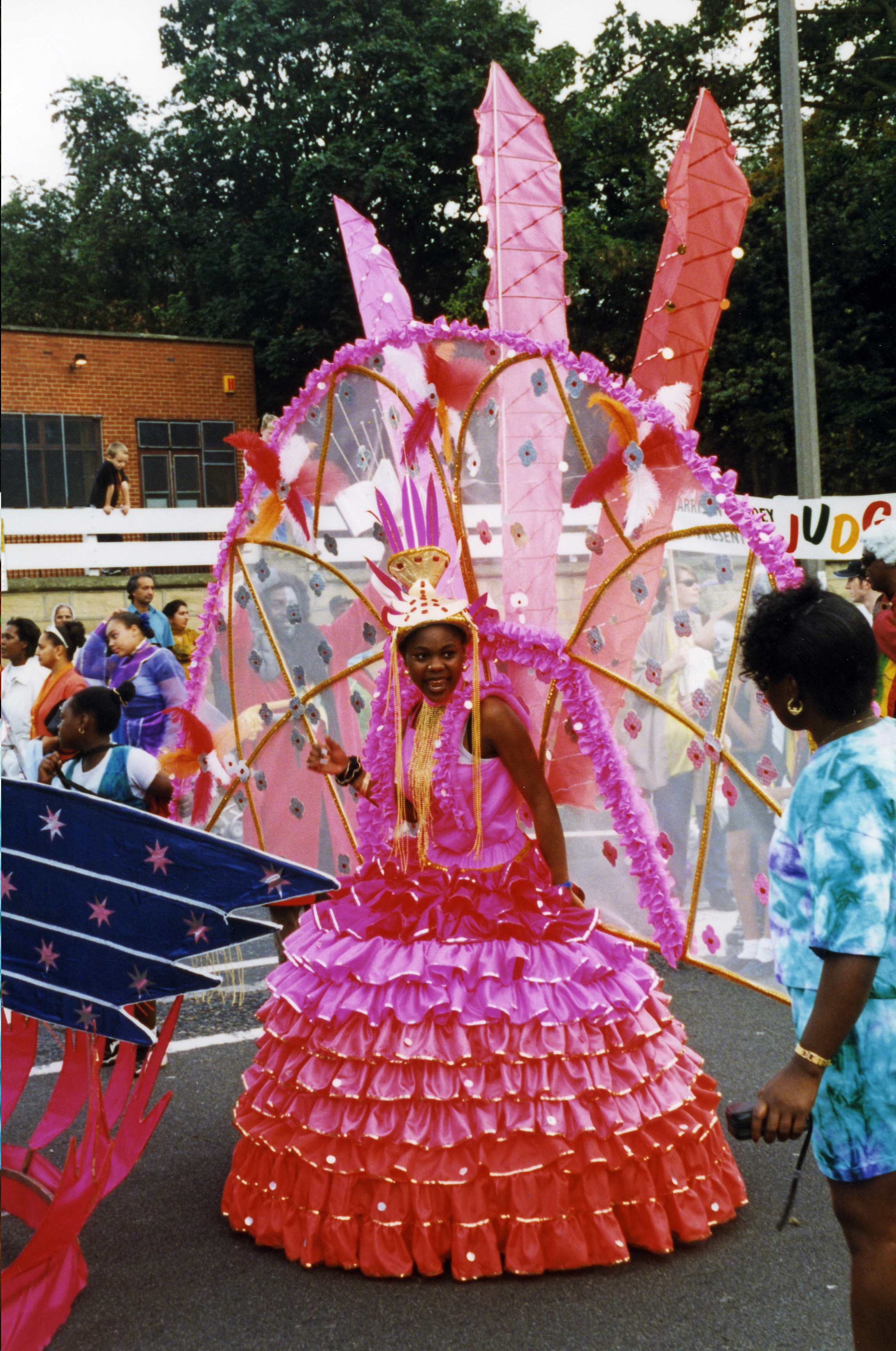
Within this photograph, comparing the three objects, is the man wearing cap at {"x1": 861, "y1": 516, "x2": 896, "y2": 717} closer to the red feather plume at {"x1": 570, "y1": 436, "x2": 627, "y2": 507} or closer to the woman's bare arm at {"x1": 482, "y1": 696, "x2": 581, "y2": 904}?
the red feather plume at {"x1": 570, "y1": 436, "x2": 627, "y2": 507}

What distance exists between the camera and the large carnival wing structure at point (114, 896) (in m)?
2.66

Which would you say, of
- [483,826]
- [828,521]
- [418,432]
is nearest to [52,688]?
[418,432]

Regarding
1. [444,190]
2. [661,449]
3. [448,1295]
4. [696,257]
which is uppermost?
[444,190]

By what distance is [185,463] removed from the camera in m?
24.0

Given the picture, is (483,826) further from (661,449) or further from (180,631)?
(180,631)

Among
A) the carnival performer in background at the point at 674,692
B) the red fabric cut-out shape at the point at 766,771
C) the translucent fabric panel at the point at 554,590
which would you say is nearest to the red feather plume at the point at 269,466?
the translucent fabric panel at the point at 554,590

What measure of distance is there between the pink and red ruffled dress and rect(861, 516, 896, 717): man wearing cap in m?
1.96

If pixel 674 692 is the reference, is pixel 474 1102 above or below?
below

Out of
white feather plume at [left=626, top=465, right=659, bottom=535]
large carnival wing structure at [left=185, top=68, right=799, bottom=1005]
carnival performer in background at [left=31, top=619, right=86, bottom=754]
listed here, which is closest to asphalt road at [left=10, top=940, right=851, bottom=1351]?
large carnival wing structure at [left=185, top=68, right=799, bottom=1005]

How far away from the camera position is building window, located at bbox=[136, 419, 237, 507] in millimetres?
23594

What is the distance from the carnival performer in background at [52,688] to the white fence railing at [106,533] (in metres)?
4.63

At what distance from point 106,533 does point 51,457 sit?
8.87 m

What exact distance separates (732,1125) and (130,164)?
29.2 m

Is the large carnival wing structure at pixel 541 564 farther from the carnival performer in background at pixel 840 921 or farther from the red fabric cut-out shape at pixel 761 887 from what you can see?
the carnival performer in background at pixel 840 921
